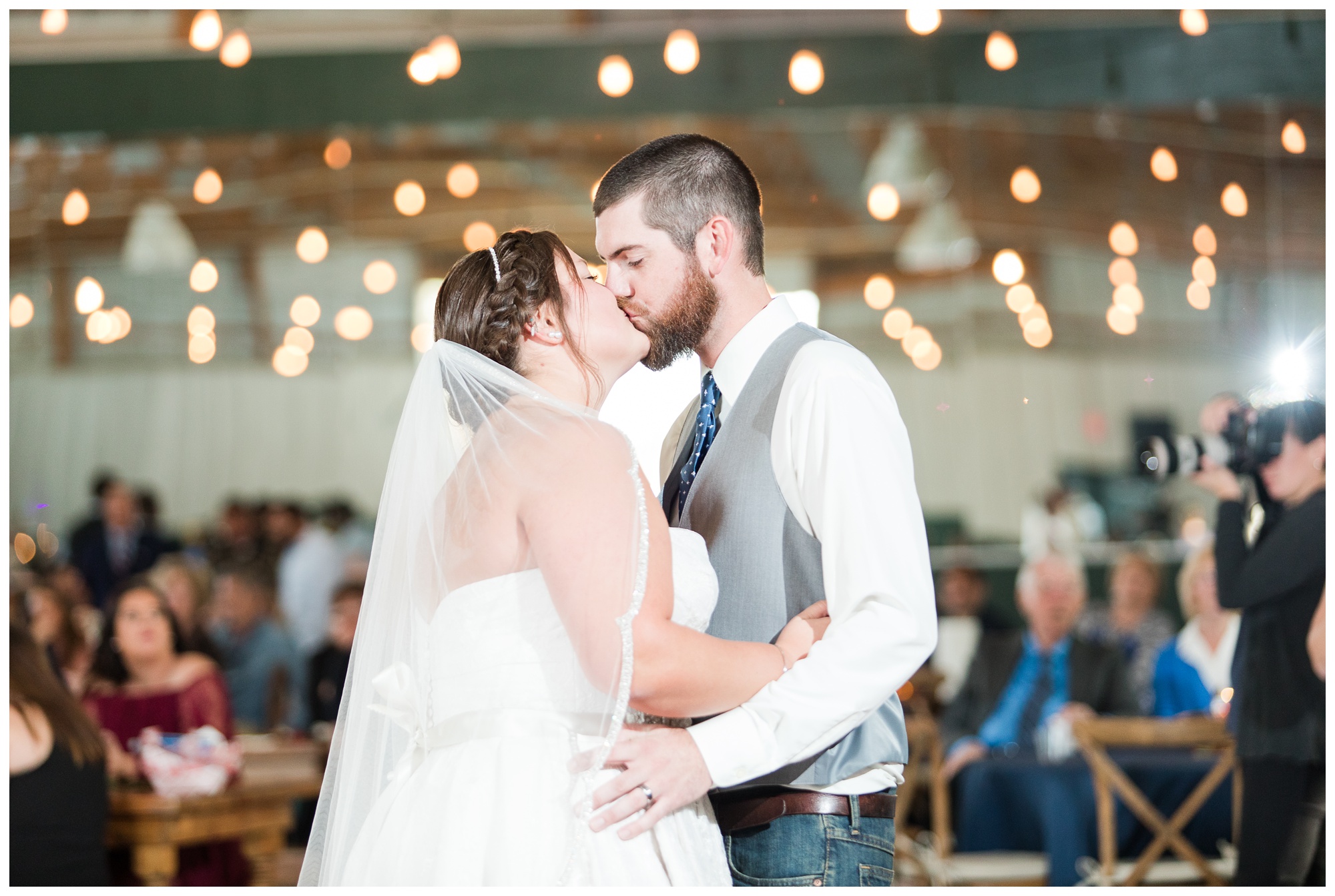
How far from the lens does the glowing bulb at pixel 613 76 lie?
5.33m

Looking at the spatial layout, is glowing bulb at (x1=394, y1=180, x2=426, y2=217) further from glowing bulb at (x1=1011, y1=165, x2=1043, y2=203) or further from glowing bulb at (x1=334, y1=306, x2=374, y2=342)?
glowing bulb at (x1=1011, y1=165, x2=1043, y2=203)

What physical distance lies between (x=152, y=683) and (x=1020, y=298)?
678cm

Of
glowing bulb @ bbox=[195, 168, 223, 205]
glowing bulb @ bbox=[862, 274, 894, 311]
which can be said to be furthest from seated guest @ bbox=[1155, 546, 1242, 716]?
glowing bulb @ bbox=[195, 168, 223, 205]

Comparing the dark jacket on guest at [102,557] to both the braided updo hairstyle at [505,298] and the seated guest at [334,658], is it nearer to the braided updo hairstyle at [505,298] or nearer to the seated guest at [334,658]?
the seated guest at [334,658]

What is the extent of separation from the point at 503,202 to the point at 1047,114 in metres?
3.84

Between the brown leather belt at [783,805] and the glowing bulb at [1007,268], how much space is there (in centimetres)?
760

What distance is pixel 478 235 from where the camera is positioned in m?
8.70

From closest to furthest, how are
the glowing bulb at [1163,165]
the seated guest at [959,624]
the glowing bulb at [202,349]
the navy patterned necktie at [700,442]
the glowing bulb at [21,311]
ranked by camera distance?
the navy patterned necktie at [700,442] → the seated guest at [959,624] → the glowing bulb at [1163,165] → the glowing bulb at [21,311] → the glowing bulb at [202,349]

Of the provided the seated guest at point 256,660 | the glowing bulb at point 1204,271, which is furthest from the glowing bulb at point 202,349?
the glowing bulb at point 1204,271

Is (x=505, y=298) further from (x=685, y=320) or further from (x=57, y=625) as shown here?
(x=57, y=625)

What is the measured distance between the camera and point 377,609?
1.77 meters

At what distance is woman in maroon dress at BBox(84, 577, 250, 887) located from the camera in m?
3.99

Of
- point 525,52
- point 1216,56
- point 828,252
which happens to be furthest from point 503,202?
point 1216,56

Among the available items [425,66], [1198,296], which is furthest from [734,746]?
[1198,296]
